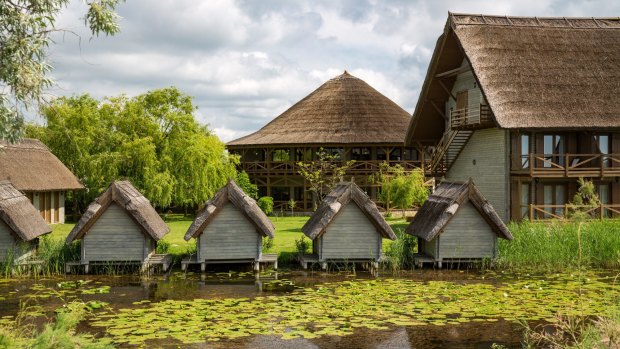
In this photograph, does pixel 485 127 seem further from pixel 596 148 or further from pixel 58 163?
pixel 58 163

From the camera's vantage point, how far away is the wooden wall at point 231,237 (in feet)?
67.2

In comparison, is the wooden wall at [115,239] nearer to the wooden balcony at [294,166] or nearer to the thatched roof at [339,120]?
the thatched roof at [339,120]

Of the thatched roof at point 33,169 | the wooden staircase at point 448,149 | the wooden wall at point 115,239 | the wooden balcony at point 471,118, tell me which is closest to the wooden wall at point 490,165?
the wooden staircase at point 448,149

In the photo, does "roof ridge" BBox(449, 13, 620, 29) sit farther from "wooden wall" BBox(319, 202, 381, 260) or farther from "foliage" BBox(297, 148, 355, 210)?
"foliage" BBox(297, 148, 355, 210)

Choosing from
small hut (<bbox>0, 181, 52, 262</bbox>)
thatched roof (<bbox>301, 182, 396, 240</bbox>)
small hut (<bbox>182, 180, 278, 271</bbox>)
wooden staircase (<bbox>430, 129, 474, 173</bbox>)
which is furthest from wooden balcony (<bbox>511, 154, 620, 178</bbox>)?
small hut (<bbox>0, 181, 52, 262</bbox>)

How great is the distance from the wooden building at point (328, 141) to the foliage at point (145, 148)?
518cm

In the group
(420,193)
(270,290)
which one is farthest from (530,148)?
(270,290)

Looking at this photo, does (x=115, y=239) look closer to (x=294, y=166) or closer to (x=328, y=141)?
(x=328, y=141)

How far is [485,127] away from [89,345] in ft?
73.2

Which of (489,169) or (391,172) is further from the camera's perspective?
(391,172)

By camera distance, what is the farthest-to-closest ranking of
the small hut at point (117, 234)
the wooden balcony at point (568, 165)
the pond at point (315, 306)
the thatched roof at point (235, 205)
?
the wooden balcony at point (568, 165) → the thatched roof at point (235, 205) → the small hut at point (117, 234) → the pond at point (315, 306)

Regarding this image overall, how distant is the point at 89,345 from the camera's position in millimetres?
7840

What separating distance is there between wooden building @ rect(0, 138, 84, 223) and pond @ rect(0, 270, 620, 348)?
12776 mm

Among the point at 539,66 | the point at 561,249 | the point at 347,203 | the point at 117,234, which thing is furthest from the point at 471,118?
the point at 117,234
